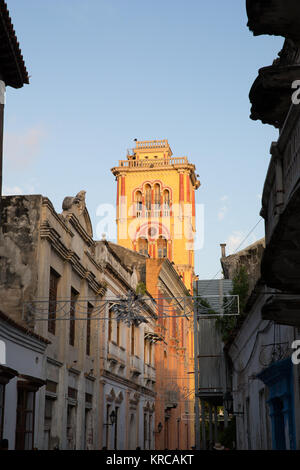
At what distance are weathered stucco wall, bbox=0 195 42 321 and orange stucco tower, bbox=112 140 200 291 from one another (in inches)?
1879

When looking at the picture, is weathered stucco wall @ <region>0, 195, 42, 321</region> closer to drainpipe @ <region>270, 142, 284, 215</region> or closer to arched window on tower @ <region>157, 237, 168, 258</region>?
drainpipe @ <region>270, 142, 284, 215</region>

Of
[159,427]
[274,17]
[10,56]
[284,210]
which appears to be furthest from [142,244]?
[284,210]

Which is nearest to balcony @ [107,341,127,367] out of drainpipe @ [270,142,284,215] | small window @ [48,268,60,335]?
small window @ [48,268,60,335]

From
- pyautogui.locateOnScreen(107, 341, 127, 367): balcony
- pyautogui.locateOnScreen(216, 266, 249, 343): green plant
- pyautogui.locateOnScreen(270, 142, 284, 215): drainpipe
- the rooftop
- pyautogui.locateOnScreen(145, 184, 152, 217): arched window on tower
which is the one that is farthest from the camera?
pyautogui.locateOnScreen(145, 184, 152, 217): arched window on tower

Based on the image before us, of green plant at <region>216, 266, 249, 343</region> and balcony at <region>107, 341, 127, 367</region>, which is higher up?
green plant at <region>216, 266, 249, 343</region>

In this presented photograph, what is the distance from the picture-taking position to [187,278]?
67.3 m

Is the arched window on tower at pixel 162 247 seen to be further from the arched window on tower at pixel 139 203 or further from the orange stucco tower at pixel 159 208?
the arched window on tower at pixel 139 203

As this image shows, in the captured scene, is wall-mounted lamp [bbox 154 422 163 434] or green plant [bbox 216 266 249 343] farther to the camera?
wall-mounted lamp [bbox 154 422 163 434]

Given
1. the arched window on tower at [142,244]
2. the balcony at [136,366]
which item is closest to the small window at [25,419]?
Answer: the balcony at [136,366]

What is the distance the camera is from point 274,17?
807cm

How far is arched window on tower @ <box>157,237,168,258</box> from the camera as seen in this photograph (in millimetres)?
69500

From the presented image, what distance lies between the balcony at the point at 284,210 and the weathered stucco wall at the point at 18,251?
1099cm

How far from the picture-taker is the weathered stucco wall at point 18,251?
19312mm
